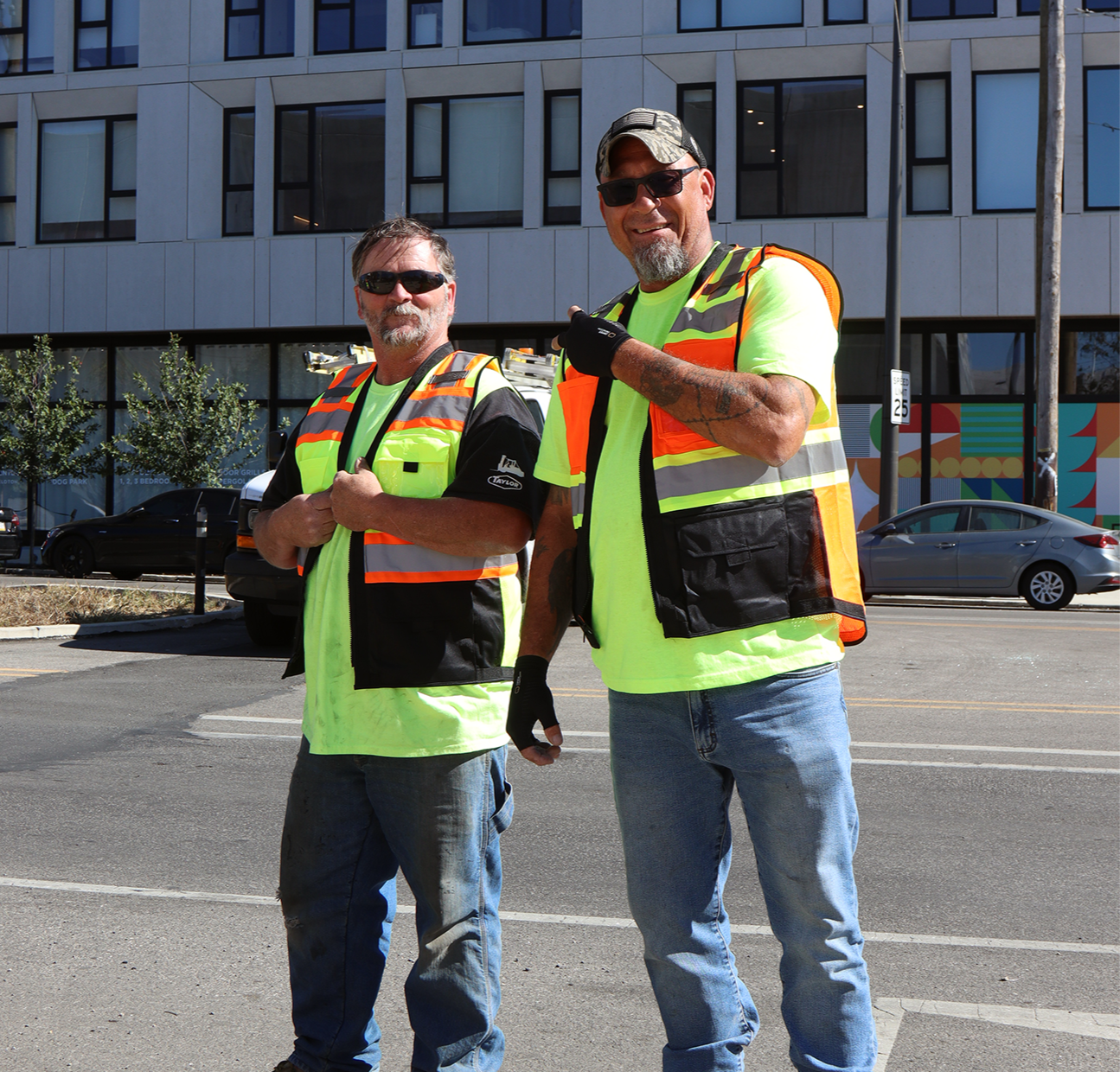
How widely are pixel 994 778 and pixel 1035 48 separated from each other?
19087mm

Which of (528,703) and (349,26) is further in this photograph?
(349,26)

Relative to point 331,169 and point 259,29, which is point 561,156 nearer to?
point 331,169

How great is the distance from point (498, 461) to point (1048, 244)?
17792 millimetres

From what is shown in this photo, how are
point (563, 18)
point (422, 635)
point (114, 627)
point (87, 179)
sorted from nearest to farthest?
point (422, 635) → point (114, 627) → point (563, 18) → point (87, 179)

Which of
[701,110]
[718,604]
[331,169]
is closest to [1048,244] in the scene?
[701,110]

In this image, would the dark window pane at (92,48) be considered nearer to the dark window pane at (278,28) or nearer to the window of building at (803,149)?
the dark window pane at (278,28)

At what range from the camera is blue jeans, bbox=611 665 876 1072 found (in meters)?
2.39

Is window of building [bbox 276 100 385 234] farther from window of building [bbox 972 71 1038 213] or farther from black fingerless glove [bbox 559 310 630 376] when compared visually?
black fingerless glove [bbox 559 310 630 376]

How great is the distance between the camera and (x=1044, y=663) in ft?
36.2

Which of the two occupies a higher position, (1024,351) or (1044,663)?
(1024,351)

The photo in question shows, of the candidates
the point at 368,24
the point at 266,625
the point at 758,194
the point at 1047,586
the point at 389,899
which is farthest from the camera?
the point at 368,24

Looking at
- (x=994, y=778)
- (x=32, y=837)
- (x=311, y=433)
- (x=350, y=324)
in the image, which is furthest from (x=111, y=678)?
(x=350, y=324)

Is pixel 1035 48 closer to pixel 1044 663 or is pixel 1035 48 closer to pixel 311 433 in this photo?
pixel 1044 663

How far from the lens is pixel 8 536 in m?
19.3
